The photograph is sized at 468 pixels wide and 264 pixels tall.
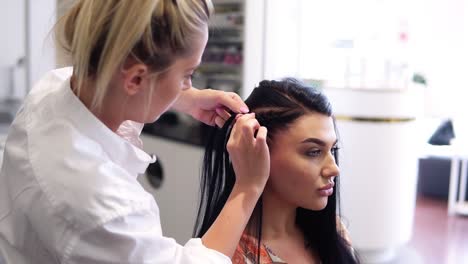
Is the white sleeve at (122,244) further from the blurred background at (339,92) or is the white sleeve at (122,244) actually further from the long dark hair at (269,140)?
the blurred background at (339,92)

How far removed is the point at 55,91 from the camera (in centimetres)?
84

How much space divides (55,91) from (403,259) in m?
3.15

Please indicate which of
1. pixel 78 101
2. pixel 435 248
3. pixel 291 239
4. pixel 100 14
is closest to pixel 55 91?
pixel 78 101

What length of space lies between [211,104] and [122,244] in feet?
1.63

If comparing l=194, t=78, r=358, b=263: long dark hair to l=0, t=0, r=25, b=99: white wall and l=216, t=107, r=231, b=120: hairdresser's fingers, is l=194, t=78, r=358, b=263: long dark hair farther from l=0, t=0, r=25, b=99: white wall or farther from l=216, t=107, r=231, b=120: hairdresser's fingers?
l=0, t=0, r=25, b=99: white wall

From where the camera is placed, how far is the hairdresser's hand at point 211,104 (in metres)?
1.12

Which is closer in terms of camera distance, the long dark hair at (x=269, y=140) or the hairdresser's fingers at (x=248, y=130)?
the hairdresser's fingers at (x=248, y=130)

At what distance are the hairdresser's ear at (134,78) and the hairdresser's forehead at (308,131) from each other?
1.49 ft

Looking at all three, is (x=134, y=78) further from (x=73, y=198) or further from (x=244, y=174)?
(x=244, y=174)

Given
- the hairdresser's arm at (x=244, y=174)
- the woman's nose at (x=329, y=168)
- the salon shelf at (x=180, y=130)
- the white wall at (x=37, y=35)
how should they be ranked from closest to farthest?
the hairdresser's arm at (x=244, y=174) < the woman's nose at (x=329, y=168) < the white wall at (x=37, y=35) < the salon shelf at (x=180, y=130)

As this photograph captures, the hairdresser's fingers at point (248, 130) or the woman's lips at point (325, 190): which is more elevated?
the hairdresser's fingers at point (248, 130)

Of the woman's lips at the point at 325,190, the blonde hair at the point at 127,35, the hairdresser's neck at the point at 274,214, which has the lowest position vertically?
the hairdresser's neck at the point at 274,214

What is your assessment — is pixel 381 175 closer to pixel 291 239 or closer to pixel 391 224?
pixel 391 224

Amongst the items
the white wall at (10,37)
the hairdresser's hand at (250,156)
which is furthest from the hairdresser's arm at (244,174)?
the white wall at (10,37)
